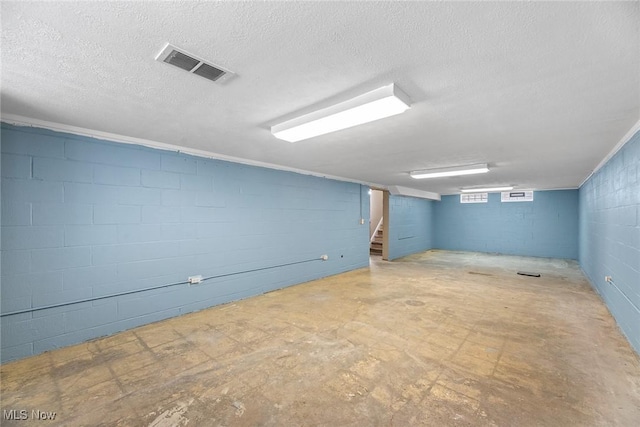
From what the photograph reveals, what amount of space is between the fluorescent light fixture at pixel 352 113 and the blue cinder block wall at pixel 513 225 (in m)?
9.20

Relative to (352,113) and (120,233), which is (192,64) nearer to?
(352,113)

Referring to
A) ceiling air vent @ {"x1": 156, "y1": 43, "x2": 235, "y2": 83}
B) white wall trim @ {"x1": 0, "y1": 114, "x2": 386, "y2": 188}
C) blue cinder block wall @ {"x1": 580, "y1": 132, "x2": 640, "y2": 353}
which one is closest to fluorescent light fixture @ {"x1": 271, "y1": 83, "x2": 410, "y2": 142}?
ceiling air vent @ {"x1": 156, "y1": 43, "x2": 235, "y2": 83}

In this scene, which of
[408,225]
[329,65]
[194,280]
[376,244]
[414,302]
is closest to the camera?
[329,65]

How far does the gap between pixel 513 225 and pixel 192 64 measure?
1051 centimetres

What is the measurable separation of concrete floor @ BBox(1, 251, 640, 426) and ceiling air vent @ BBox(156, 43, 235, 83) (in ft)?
7.28

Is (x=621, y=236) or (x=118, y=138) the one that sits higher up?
(x=118, y=138)

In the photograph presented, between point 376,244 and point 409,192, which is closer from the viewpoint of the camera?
point 409,192

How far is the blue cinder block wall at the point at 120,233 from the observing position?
8.30ft

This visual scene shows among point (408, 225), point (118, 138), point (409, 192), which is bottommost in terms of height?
point (408, 225)

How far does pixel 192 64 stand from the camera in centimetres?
159

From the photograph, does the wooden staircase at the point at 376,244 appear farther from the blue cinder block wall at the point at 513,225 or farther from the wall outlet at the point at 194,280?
the wall outlet at the point at 194,280

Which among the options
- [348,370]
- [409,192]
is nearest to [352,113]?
[348,370]

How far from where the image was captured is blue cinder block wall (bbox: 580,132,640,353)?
8.69 ft

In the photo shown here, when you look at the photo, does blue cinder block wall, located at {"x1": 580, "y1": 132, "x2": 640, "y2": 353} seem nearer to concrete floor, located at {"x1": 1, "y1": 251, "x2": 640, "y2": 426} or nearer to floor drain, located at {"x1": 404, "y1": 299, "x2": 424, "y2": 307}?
concrete floor, located at {"x1": 1, "y1": 251, "x2": 640, "y2": 426}
